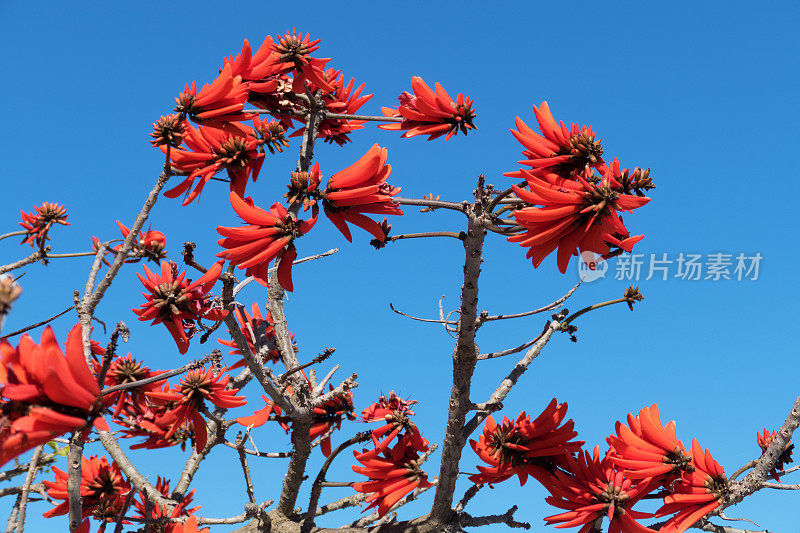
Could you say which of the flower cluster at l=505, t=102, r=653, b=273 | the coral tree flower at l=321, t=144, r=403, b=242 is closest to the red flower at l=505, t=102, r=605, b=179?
the flower cluster at l=505, t=102, r=653, b=273

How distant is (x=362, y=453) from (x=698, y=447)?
Result: 1.39 m

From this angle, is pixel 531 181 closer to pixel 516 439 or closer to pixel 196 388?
pixel 516 439

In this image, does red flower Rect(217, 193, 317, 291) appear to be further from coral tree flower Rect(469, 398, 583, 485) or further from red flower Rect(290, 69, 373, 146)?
coral tree flower Rect(469, 398, 583, 485)

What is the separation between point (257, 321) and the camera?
300 centimetres

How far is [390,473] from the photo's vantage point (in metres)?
2.81

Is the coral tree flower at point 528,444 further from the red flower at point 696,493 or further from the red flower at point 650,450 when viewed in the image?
the red flower at point 696,493

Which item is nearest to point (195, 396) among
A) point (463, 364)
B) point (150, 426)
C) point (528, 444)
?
point (150, 426)

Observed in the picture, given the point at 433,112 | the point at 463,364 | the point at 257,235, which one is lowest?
the point at 463,364

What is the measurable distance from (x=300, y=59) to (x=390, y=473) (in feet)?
5.80

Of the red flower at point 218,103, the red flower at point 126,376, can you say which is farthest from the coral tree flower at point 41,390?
the red flower at point 126,376

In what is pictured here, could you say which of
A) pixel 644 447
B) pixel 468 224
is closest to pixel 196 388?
pixel 468 224

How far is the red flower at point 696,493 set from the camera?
2.38 metres

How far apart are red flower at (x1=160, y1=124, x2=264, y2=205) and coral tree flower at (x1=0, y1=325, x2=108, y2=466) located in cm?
106

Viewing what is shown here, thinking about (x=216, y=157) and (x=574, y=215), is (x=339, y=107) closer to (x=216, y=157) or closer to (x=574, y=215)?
(x=216, y=157)
